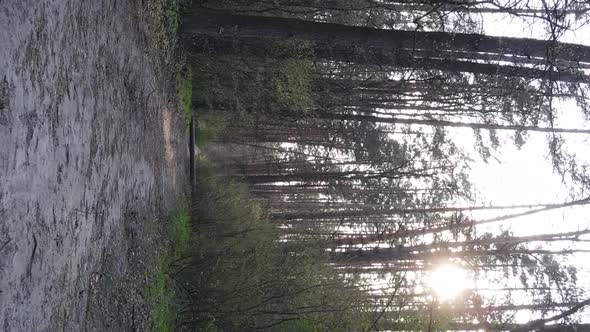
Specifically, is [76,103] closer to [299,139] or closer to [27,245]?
[27,245]

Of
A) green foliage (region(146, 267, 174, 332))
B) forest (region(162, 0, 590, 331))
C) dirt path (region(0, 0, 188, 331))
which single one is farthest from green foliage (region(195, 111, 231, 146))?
dirt path (region(0, 0, 188, 331))

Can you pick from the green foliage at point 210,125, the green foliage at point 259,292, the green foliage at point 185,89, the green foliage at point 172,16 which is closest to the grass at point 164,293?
the green foliage at point 259,292

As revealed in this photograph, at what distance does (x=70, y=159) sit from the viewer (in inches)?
205

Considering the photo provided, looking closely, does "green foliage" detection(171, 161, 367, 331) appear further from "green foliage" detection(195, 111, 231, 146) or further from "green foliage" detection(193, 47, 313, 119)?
"green foliage" detection(195, 111, 231, 146)

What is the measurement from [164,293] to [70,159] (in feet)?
16.0

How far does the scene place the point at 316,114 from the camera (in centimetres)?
1509

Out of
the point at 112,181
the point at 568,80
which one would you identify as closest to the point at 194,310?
the point at 112,181

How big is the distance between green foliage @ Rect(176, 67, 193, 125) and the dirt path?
10.1 ft

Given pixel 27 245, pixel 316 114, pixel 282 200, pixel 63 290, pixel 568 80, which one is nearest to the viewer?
pixel 27 245

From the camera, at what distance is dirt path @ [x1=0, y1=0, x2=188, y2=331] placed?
3955 millimetres

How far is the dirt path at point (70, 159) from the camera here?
396 centimetres

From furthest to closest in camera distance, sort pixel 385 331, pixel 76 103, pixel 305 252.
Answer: pixel 305 252, pixel 385 331, pixel 76 103

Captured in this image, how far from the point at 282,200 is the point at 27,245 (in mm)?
20178

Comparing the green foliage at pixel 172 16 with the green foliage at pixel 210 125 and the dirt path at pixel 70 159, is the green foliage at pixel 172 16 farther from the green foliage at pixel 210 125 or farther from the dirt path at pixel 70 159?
the green foliage at pixel 210 125
